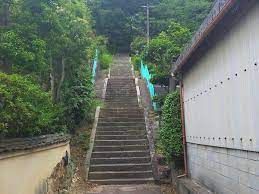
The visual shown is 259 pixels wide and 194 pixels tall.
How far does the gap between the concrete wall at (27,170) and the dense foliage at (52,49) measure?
0.97 metres

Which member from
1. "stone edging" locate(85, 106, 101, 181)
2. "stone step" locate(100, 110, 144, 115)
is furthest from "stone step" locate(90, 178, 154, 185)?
"stone step" locate(100, 110, 144, 115)

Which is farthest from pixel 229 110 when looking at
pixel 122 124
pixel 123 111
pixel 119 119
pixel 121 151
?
pixel 123 111

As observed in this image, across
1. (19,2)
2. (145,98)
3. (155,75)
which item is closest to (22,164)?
(19,2)

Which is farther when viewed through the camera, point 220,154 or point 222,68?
point 220,154

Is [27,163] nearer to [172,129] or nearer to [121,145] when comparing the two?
[172,129]

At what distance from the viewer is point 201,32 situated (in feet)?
30.9

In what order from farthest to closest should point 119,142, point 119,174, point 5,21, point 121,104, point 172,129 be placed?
point 121,104
point 119,142
point 119,174
point 172,129
point 5,21

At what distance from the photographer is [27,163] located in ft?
28.8

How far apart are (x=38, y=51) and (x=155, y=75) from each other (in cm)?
1045

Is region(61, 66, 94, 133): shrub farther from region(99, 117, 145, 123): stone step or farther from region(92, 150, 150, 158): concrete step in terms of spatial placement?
region(92, 150, 150, 158): concrete step

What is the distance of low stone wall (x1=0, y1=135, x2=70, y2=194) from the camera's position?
7.32 meters

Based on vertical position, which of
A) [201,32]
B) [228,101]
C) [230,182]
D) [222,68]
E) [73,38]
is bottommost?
[230,182]

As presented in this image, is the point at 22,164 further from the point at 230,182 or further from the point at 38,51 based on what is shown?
the point at 38,51

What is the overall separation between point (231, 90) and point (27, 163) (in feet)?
13.1
